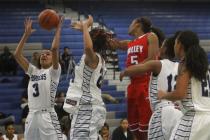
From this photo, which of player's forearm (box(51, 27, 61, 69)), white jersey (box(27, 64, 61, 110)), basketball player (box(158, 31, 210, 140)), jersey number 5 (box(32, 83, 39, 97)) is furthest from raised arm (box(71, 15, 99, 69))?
basketball player (box(158, 31, 210, 140))

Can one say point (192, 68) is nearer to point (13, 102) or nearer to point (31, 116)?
point (31, 116)

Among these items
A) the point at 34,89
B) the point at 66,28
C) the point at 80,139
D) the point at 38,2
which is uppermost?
the point at 38,2

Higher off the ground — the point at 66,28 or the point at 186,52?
the point at 66,28

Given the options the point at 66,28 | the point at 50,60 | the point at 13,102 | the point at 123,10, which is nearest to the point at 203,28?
the point at 123,10

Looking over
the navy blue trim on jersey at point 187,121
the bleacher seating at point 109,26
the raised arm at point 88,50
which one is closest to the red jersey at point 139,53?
the raised arm at point 88,50

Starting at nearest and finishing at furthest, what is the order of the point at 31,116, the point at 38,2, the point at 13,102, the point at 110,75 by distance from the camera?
the point at 31,116, the point at 13,102, the point at 110,75, the point at 38,2

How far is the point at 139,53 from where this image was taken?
20.5ft

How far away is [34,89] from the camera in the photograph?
22.6 feet

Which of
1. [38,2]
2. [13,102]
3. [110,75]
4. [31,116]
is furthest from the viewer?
[38,2]

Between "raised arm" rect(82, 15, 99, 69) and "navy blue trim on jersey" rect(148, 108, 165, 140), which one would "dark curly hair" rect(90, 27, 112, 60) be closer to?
"raised arm" rect(82, 15, 99, 69)

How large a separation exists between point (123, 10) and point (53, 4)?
8.79 feet

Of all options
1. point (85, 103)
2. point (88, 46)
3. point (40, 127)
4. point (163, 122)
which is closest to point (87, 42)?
point (88, 46)

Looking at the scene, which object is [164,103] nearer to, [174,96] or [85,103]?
[85,103]

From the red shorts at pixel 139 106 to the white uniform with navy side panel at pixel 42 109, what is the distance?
1.18 m
